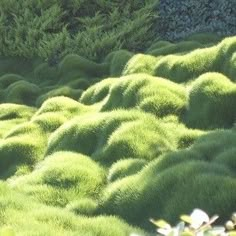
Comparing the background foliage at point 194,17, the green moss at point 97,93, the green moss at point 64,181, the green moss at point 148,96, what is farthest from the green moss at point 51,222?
the background foliage at point 194,17

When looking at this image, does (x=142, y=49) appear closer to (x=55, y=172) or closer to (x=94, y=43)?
(x=94, y=43)

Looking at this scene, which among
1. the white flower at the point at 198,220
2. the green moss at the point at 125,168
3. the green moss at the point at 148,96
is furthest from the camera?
the green moss at the point at 148,96

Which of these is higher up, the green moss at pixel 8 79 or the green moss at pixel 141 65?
the green moss at pixel 141 65

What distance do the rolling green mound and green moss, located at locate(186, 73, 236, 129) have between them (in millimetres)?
19

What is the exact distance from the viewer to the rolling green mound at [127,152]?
6.86 m

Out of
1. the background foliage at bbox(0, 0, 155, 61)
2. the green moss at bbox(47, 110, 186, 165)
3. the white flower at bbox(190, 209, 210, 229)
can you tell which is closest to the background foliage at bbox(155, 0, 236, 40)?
the background foliage at bbox(0, 0, 155, 61)

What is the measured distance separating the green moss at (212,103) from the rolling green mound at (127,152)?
2 cm

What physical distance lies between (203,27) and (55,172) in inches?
432

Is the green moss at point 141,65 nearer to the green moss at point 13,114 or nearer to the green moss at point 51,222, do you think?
the green moss at point 13,114

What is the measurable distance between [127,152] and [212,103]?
6.99ft

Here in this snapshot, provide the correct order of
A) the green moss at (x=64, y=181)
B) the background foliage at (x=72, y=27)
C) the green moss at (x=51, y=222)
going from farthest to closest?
1. the background foliage at (x=72, y=27)
2. the green moss at (x=64, y=181)
3. the green moss at (x=51, y=222)

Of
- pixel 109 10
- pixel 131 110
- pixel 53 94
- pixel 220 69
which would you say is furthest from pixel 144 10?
pixel 131 110

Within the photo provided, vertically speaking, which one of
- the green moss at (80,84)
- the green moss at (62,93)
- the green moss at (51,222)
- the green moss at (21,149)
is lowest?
the green moss at (80,84)

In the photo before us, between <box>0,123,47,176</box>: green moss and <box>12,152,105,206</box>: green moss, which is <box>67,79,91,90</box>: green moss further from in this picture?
<box>12,152,105,206</box>: green moss
